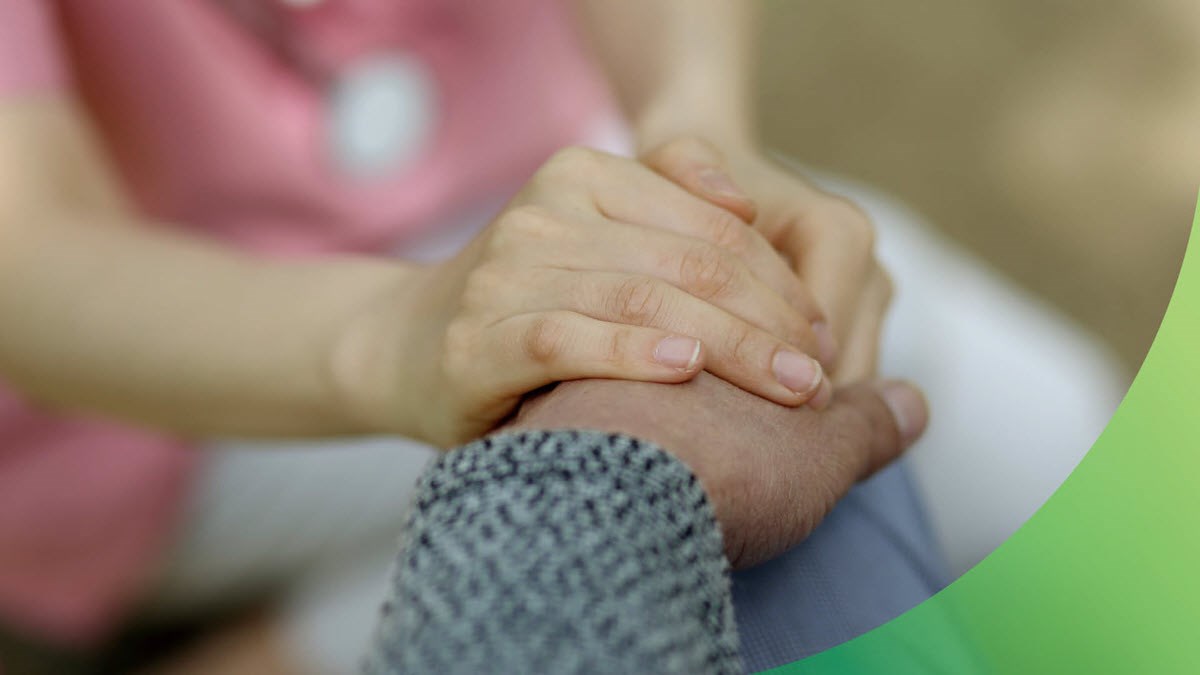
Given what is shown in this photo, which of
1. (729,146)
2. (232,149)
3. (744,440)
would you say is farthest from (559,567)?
(232,149)

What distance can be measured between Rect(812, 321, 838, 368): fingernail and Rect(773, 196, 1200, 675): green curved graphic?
72mm

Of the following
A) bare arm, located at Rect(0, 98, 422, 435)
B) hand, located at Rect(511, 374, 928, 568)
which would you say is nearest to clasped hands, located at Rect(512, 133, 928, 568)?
hand, located at Rect(511, 374, 928, 568)

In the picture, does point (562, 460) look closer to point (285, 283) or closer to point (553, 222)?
point (553, 222)

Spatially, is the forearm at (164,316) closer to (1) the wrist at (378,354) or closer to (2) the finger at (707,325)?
(1) the wrist at (378,354)

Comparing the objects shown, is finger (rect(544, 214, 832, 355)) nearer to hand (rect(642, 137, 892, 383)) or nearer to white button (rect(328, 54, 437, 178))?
hand (rect(642, 137, 892, 383))

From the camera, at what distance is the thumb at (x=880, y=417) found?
283mm

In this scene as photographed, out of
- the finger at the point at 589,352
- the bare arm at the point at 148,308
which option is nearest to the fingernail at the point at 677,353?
the finger at the point at 589,352

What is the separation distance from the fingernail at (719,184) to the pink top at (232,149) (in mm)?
210

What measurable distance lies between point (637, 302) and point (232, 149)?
289 mm

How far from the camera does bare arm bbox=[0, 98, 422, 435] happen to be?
0.36 meters

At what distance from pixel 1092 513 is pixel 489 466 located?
17 cm

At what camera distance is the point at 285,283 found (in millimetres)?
367

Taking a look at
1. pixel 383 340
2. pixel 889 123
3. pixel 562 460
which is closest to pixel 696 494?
pixel 562 460

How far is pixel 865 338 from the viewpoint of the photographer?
0.33 meters
